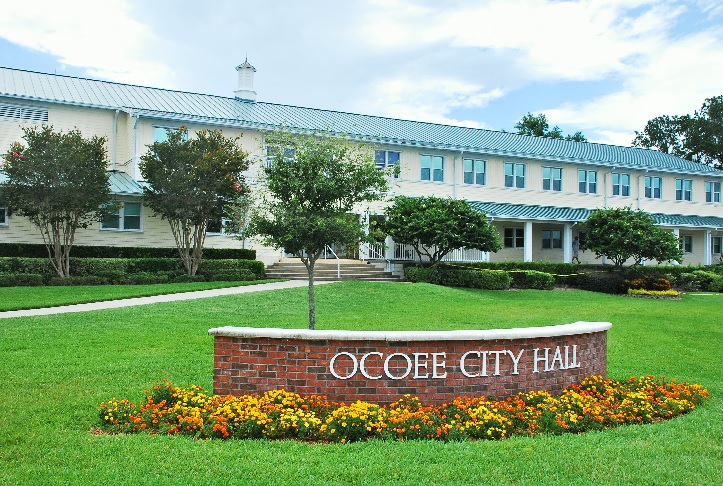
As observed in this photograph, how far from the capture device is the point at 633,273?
27.4 m

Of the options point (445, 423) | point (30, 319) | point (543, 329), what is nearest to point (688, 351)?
point (543, 329)

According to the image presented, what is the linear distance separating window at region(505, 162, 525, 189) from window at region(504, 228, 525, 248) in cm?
241

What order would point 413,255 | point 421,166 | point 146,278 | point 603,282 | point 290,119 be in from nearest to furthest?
point 146,278 → point 603,282 → point 413,255 → point 290,119 → point 421,166

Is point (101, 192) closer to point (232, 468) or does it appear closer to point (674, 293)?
point (232, 468)

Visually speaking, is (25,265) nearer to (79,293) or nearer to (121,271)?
(121,271)

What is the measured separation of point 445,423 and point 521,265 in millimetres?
23062

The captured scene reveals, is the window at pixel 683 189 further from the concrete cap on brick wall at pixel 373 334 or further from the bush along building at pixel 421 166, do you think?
the concrete cap on brick wall at pixel 373 334

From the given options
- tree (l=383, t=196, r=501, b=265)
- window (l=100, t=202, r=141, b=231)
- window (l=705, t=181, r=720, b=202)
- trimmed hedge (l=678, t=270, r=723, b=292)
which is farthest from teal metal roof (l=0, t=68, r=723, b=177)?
trimmed hedge (l=678, t=270, r=723, b=292)

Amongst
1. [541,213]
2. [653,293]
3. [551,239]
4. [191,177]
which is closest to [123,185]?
[191,177]

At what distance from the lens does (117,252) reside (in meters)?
24.3

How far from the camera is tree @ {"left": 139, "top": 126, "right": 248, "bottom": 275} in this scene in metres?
22.7

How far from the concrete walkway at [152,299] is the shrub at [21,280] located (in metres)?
4.64

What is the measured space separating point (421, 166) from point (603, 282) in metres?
10.4

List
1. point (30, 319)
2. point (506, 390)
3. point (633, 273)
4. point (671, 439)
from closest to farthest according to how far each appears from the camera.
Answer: point (671, 439), point (506, 390), point (30, 319), point (633, 273)
